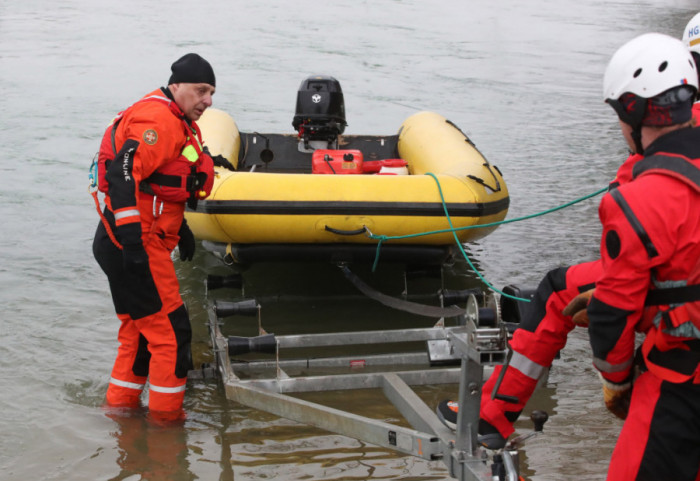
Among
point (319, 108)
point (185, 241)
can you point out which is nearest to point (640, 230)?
point (185, 241)

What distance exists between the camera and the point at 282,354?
4.40 meters

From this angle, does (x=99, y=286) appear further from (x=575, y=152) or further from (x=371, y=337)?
(x=575, y=152)

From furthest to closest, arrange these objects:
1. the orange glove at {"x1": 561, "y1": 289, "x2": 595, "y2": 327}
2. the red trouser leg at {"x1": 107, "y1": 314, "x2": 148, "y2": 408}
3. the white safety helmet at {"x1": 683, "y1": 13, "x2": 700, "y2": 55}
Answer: the red trouser leg at {"x1": 107, "y1": 314, "x2": 148, "y2": 408} < the white safety helmet at {"x1": 683, "y1": 13, "x2": 700, "y2": 55} < the orange glove at {"x1": 561, "y1": 289, "x2": 595, "y2": 327}

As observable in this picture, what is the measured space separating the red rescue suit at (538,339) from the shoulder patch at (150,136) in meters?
1.59

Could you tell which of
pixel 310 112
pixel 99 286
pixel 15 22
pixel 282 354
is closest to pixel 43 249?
pixel 99 286

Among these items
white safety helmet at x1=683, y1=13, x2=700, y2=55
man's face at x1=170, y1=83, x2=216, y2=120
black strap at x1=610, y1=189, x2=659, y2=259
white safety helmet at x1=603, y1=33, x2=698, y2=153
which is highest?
white safety helmet at x1=683, y1=13, x2=700, y2=55

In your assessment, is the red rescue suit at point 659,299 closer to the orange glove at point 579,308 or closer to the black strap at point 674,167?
the black strap at point 674,167

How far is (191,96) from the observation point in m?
3.53

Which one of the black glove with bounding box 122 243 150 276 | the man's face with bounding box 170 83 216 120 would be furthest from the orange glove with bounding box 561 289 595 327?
the man's face with bounding box 170 83 216 120

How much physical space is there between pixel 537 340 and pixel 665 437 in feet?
A: 1.75

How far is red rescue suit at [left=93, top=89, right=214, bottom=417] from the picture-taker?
336cm

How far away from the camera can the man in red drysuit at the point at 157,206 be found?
3377 millimetres

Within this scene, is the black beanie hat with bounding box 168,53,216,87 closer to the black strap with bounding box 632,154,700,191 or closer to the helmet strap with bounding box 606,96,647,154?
the helmet strap with bounding box 606,96,647,154

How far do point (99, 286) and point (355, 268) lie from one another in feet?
5.21
